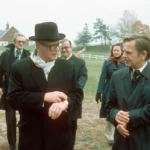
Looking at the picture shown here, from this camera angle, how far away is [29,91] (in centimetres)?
338

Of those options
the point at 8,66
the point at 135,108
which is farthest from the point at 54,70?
the point at 8,66

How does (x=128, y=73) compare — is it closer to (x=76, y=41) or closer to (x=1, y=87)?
(x=1, y=87)

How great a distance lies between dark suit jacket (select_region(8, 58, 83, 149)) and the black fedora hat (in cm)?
28

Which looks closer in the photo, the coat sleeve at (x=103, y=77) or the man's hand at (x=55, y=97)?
the man's hand at (x=55, y=97)

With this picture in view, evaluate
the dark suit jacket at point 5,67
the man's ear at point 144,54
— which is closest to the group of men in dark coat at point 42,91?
the man's ear at point 144,54

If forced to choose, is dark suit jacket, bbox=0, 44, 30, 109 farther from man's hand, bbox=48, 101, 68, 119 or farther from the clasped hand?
man's hand, bbox=48, 101, 68, 119

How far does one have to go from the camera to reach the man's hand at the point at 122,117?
3579mm

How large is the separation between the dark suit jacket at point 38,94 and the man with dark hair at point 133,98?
529mm

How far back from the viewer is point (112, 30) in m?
82.4

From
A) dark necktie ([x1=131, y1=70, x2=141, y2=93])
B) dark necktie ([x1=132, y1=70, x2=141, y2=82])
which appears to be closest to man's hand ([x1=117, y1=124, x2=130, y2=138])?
dark necktie ([x1=131, y1=70, x2=141, y2=93])

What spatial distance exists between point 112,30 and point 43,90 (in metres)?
80.3

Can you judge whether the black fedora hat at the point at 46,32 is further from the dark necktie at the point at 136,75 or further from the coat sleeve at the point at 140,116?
the coat sleeve at the point at 140,116

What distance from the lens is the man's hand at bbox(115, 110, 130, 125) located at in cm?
358

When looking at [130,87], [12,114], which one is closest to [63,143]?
[130,87]
